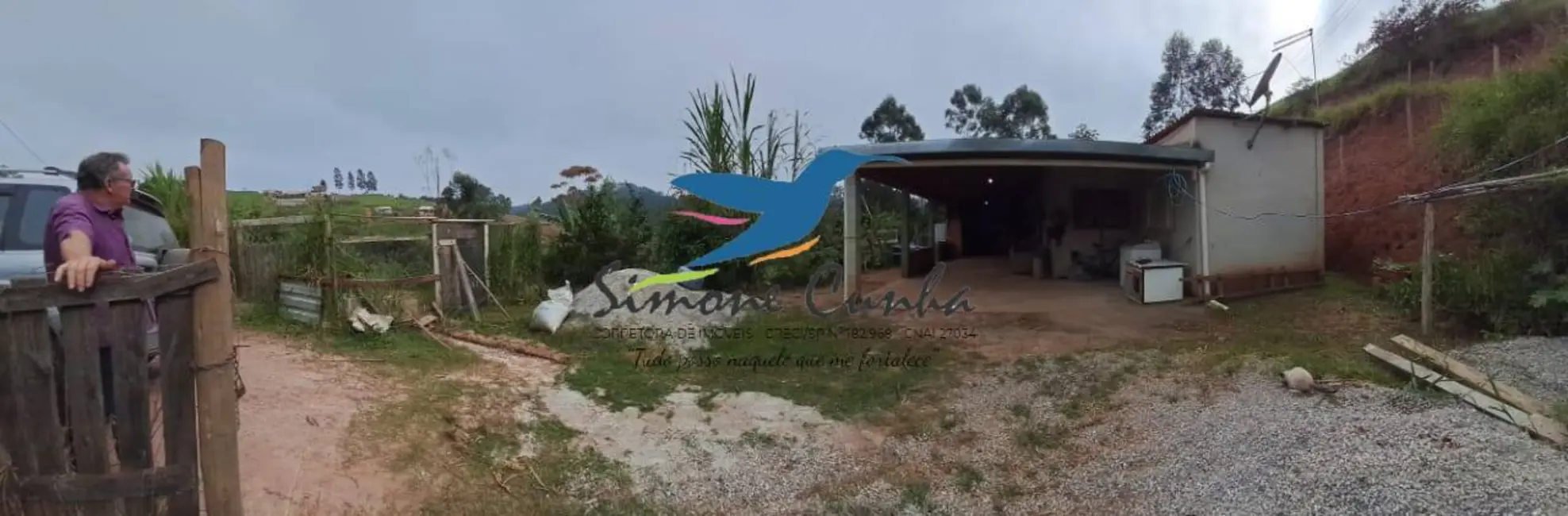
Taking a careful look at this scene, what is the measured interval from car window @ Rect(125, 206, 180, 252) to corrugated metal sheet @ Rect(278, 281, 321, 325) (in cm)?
91

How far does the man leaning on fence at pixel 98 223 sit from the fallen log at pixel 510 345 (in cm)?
292

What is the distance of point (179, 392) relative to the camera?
1.99 m

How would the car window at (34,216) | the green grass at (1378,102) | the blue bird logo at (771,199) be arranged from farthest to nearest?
the green grass at (1378,102), the blue bird logo at (771,199), the car window at (34,216)

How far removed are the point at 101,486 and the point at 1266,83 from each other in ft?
29.0

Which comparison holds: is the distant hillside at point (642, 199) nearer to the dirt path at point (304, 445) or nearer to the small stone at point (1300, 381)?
the dirt path at point (304, 445)

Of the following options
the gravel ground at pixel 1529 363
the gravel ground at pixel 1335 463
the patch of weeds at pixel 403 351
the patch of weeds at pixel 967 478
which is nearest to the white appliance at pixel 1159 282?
the gravel ground at pixel 1529 363

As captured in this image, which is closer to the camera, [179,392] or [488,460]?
[179,392]

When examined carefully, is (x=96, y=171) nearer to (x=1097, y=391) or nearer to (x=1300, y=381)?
(x=1097, y=391)

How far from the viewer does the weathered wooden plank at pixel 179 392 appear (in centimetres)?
195

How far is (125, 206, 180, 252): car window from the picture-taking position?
4.08m

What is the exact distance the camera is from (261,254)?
19.1 ft

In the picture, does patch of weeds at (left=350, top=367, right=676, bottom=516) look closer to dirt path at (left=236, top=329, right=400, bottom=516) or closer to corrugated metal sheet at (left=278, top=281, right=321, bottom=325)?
dirt path at (left=236, top=329, right=400, bottom=516)

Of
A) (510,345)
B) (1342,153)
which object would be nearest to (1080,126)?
(1342,153)

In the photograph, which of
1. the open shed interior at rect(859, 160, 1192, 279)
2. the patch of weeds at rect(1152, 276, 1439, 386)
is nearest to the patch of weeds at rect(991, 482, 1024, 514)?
the patch of weeds at rect(1152, 276, 1439, 386)
